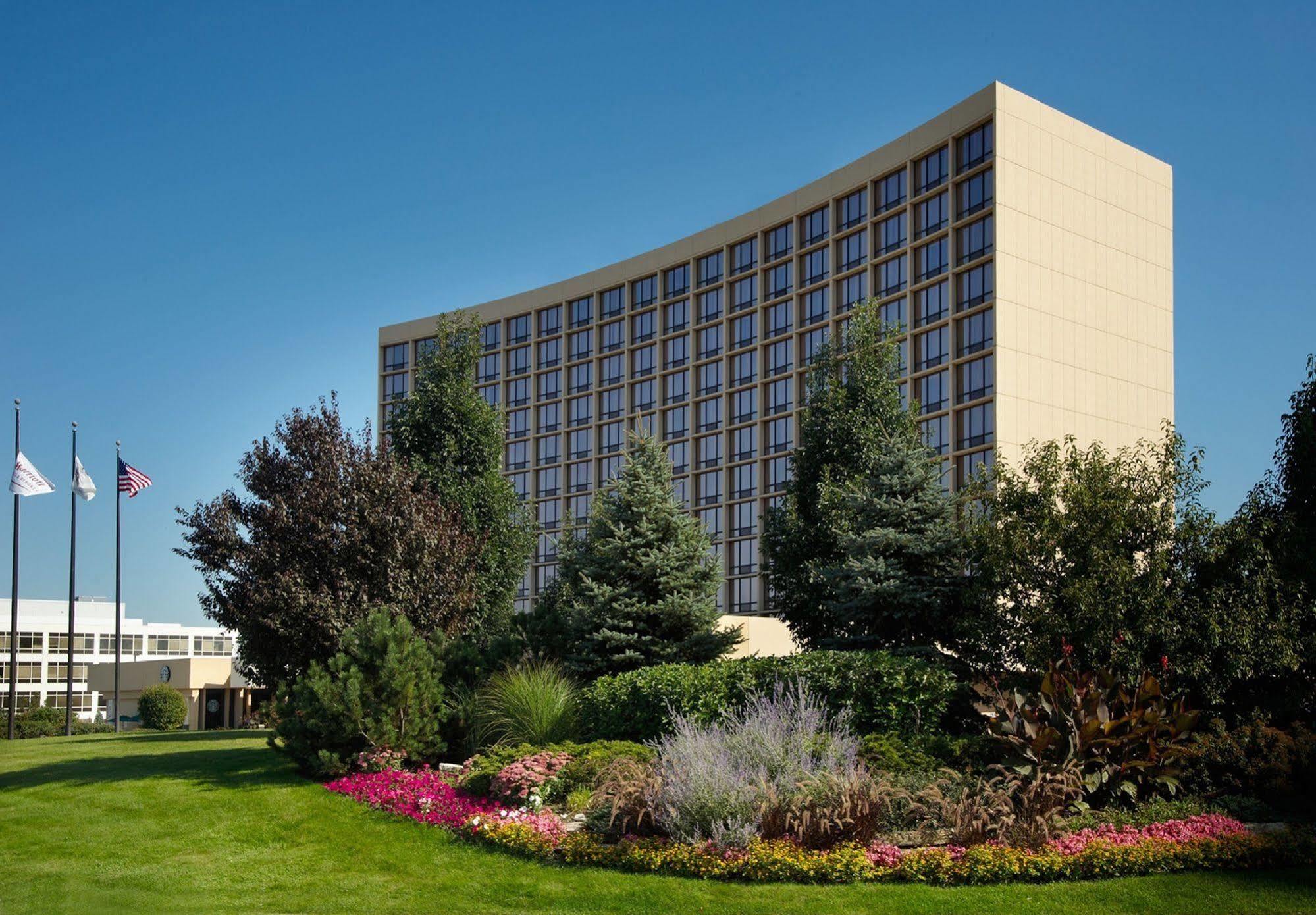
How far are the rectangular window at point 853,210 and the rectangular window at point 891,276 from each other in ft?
9.55

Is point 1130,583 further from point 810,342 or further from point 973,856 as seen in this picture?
point 810,342

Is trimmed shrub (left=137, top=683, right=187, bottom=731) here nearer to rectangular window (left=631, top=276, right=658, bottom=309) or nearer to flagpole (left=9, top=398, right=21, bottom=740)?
flagpole (left=9, top=398, right=21, bottom=740)

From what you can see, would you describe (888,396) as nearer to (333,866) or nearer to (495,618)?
(495,618)

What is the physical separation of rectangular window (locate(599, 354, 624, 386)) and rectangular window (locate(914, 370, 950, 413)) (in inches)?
939

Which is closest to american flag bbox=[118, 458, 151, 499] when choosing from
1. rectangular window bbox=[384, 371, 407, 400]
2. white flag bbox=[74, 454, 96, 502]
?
white flag bbox=[74, 454, 96, 502]

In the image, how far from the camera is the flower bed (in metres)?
12.3

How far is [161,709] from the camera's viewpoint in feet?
183

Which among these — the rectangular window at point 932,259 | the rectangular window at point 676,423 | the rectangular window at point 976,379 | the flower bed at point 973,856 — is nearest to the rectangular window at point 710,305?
the rectangular window at point 676,423

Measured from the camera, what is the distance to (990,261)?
A: 49.8 meters

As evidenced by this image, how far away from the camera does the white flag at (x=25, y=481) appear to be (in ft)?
130

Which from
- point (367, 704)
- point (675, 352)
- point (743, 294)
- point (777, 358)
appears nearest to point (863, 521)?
point (367, 704)

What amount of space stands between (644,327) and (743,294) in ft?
27.0

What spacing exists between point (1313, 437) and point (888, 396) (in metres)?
10.4

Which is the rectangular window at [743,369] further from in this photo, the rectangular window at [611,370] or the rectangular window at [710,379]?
the rectangular window at [611,370]
